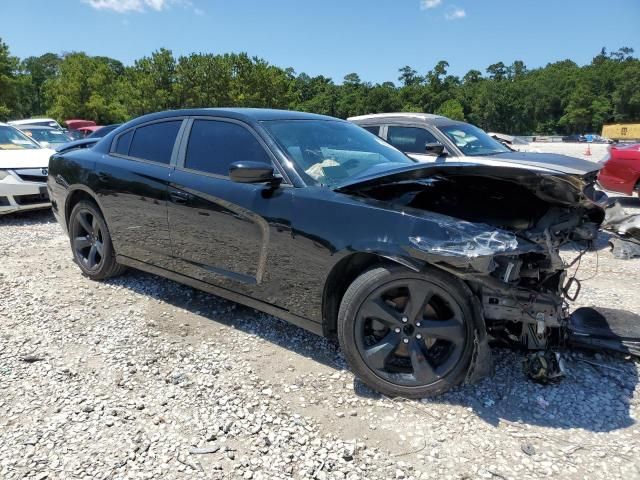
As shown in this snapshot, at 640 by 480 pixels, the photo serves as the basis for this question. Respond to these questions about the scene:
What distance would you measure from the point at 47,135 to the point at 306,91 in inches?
4093

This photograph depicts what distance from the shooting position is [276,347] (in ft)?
11.3

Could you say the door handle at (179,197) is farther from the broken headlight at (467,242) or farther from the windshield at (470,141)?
the windshield at (470,141)

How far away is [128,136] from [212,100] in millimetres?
42066

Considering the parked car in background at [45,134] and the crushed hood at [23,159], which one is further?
the parked car in background at [45,134]

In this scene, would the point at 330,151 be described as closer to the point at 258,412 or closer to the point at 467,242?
the point at 467,242

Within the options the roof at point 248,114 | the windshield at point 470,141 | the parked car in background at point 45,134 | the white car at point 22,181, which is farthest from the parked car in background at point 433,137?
the parked car in background at point 45,134

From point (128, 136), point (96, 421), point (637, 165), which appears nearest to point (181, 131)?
point (128, 136)

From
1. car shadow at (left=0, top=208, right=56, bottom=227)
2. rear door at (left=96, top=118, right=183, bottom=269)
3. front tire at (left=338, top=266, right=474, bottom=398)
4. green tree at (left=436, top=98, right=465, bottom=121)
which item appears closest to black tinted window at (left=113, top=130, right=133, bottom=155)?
rear door at (left=96, top=118, right=183, bottom=269)

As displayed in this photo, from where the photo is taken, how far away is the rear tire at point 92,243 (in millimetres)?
4562

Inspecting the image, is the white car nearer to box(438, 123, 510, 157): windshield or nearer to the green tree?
box(438, 123, 510, 157): windshield

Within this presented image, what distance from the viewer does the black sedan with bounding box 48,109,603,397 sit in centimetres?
261

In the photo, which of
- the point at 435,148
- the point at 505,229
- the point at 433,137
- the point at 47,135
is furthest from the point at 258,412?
the point at 47,135

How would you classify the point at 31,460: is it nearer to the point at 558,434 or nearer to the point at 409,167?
the point at 409,167

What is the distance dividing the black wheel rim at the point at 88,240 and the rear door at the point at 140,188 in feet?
1.07
